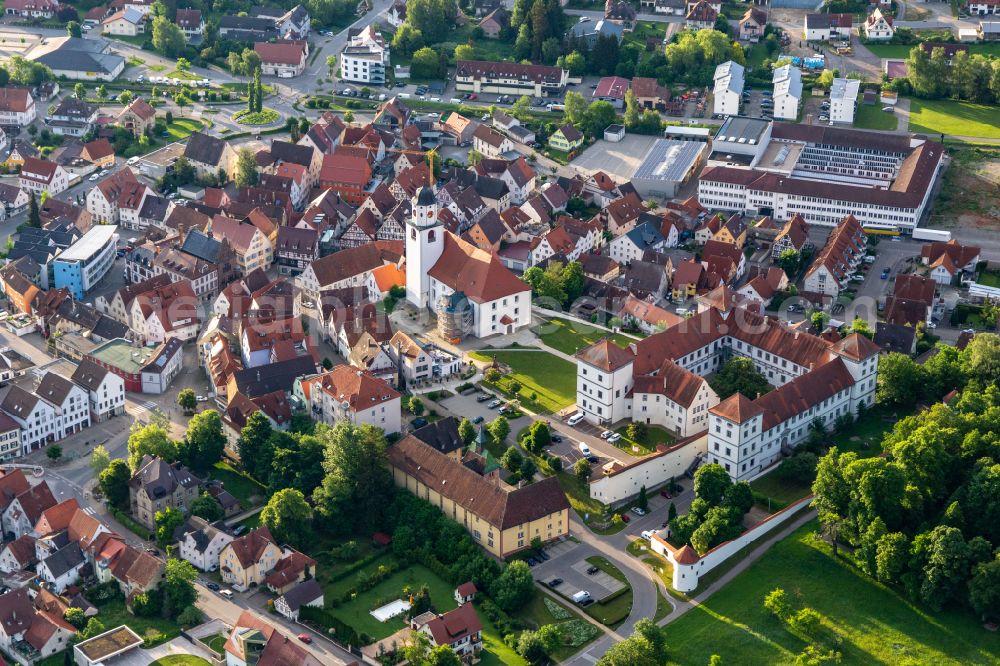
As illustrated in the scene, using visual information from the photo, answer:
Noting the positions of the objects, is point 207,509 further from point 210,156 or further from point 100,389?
point 210,156

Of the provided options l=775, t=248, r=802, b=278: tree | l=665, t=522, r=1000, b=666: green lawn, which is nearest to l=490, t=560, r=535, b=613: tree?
l=665, t=522, r=1000, b=666: green lawn

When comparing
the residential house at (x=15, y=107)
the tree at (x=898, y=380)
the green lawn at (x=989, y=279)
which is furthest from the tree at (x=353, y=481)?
the residential house at (x=15, y=107)

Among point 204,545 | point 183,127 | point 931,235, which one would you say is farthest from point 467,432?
point 183,127

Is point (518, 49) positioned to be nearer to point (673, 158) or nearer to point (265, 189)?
point (673, 158)

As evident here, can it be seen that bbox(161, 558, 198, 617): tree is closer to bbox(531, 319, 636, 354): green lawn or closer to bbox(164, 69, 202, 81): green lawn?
bbox(531, 319, 636, 354): green lawn

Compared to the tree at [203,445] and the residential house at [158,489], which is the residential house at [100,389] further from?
the residential house at [158,489]

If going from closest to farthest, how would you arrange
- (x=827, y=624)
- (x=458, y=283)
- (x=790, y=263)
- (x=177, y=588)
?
(x=827, y=624)
(x=177, y=588)
(x=458, y=283)
(x=790, y=263)
